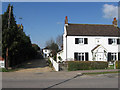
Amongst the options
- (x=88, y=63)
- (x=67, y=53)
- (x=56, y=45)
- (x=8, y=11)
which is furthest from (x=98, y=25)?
(x=56, y=45)

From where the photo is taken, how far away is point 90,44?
28469mm

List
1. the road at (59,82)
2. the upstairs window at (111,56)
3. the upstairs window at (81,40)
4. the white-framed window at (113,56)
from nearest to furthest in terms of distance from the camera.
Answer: the road at (59,82), the upstairs window at (81,40), the upstairs window at (111,56), the white-framed window at (113,56)

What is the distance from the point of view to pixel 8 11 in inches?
885

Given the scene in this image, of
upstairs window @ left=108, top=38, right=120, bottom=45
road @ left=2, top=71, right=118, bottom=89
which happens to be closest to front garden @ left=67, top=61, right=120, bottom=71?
road @ left=2, top=71, right=118, bottom=89

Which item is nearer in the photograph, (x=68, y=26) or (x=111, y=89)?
(x=111, y=89)

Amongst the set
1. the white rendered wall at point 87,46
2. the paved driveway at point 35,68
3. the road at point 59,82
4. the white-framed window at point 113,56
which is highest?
the white rendered wall at point 87,46

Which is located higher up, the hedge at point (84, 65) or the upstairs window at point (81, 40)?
the upstairs window at point (81, 40)

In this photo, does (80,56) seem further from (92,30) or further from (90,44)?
(92,30)

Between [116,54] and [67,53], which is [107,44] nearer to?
[116,54]

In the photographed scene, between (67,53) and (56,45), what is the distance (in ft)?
125

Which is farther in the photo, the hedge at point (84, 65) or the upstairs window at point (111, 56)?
the upstairs window at point (111, 56)

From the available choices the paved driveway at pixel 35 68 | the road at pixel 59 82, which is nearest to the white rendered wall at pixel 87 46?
the paved driveway at pixel 35 68

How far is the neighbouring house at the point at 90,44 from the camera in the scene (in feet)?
91.2

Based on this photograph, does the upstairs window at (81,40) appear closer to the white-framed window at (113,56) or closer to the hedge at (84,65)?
the white-framed window at (113,56)
